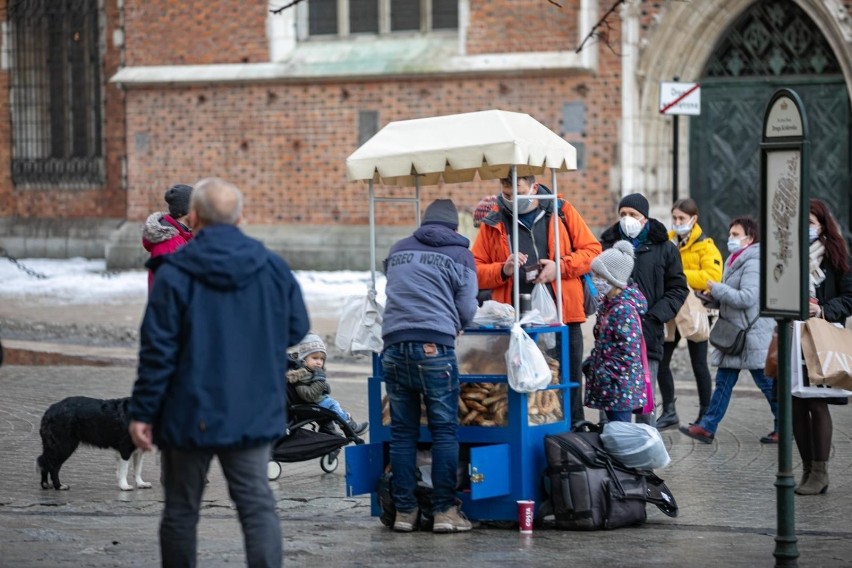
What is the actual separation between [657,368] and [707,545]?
3.25m

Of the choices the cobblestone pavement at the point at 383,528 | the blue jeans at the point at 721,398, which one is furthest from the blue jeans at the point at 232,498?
the blue jeans at the point at 721,398

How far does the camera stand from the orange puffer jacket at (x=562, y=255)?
9367mm

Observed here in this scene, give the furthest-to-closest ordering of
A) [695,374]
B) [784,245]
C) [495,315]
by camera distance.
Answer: [695,374] → [495,315] → [784,245]

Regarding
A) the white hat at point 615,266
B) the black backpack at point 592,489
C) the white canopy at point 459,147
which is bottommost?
the black backpack at point 592,489

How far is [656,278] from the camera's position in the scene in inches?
418

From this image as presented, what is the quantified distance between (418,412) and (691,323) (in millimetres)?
4078

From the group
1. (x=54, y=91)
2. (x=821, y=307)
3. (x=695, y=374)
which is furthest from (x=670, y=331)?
(x=54, y=91)

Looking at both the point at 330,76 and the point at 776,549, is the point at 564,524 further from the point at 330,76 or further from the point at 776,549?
the point at 330,76

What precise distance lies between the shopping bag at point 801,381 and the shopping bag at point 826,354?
3 centimetres

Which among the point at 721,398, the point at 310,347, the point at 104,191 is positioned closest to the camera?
the point at 310,347

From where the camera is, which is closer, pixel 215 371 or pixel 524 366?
pixel 215 371

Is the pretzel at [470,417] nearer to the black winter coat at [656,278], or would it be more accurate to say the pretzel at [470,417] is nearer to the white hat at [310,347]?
the white hat at [310,347]

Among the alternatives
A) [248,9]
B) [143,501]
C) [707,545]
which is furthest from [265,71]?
[707,545]

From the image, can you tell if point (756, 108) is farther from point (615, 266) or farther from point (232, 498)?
point (232, 498)
